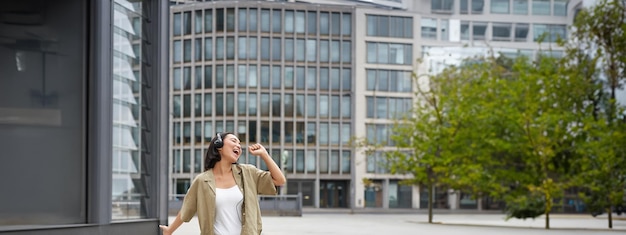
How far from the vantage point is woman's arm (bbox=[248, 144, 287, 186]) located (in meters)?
6.42

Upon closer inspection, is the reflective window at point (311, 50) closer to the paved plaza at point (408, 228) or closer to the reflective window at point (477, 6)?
the reflective window at point (477, 6)

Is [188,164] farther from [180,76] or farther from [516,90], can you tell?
[516,90]

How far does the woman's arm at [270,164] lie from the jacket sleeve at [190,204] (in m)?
0.41

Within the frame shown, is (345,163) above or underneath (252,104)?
underneath

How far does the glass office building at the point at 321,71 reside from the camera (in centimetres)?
9700

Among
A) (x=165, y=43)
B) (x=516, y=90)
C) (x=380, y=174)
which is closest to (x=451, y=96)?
(x=516, y=90)

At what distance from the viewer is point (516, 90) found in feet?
148

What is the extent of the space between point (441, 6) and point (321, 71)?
12.5 m

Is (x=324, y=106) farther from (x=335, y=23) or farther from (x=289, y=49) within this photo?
(x=335, y=23)

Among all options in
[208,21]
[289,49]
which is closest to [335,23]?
[289,49]

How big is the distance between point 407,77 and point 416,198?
10950 mm

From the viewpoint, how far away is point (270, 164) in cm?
662

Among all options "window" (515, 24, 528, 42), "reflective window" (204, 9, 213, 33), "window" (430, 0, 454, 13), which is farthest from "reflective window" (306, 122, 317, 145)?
"window" (515, 24, 528, 42)

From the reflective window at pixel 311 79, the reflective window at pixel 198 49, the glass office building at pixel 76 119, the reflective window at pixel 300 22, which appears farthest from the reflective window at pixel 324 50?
the glass office building at pixel 76 119
